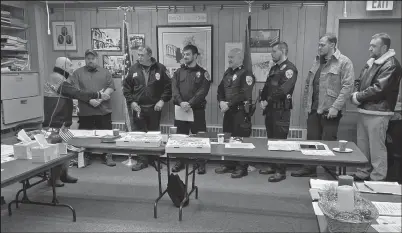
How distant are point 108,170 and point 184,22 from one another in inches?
86.1

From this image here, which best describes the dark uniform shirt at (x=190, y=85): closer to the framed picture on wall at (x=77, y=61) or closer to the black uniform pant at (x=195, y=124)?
the black uniform pant at (x=195, y=124)

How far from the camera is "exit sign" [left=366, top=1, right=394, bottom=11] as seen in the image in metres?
3.93

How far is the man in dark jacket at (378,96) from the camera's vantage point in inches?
137

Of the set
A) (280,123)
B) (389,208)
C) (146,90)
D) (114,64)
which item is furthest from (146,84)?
(389,208)

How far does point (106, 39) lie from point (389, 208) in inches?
167

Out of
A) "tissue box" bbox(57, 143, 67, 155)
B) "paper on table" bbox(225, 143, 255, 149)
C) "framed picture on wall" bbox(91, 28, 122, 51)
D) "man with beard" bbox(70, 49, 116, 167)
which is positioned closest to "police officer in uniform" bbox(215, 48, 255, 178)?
"paper on table" bbox(225, 143, 255, 149)

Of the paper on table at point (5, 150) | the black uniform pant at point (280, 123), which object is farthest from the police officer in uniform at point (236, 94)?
the paper on table at point (5, 150)

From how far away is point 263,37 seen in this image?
4.45 m

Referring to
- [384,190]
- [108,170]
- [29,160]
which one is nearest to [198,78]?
[108,170]

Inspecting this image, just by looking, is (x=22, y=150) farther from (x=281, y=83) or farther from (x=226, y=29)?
(x=226, y=29)

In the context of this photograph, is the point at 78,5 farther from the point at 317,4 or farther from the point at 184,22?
the point at 317,4

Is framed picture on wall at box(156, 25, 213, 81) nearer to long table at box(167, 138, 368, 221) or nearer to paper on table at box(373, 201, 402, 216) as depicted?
long table at box(167, 138, 368, 221)

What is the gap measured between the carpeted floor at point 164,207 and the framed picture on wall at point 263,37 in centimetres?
169

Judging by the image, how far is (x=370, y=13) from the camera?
404 cm
